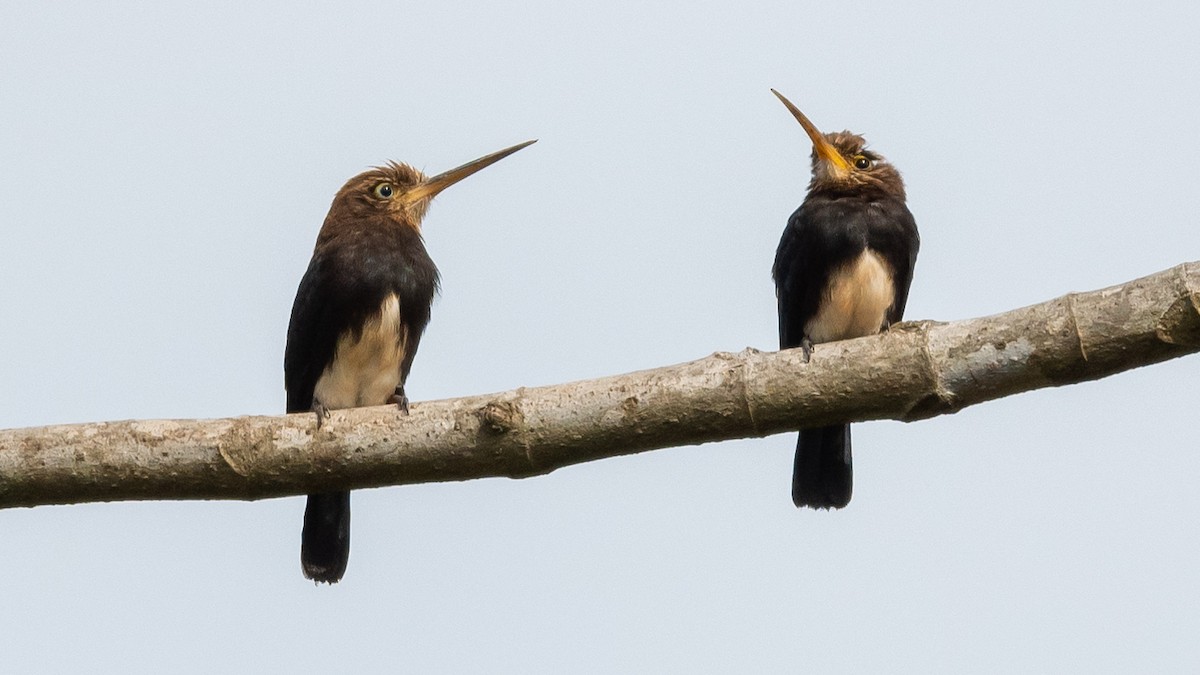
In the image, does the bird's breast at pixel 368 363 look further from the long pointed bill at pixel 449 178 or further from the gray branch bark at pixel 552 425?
the gray branch bark at pixel 552 425

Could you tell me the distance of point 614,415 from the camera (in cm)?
459

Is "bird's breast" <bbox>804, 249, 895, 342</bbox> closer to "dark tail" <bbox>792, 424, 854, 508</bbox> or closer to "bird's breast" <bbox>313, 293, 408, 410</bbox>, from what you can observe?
"dark tail" <bbox>792, 424, 854, 508</bbox>

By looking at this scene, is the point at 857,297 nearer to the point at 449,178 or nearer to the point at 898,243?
the point at 898,243

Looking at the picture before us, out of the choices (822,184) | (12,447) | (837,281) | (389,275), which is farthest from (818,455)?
(12,447)

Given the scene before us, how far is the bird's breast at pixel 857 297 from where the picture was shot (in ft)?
23.4

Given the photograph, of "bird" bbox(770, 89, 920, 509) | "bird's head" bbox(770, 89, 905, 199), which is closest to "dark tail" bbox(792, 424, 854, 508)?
"bird" bbox(770, 89, 920, 509)

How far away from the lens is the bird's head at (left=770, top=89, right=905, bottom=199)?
24.8 ft

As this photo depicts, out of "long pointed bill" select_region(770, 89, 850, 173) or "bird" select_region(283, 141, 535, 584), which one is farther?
"long pointed bill" select_region(770, 89, 850, 173)

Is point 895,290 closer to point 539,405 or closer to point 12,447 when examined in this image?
point 539,405

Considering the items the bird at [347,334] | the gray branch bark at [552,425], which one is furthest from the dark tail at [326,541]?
the gray branch bark at [552,425]

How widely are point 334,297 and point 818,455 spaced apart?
8.33 feet

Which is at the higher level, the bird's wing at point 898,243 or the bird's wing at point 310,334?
the bird's wing at point 898,243

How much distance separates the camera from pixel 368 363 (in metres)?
6.93

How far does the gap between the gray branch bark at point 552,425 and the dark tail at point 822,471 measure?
249 centimetres
